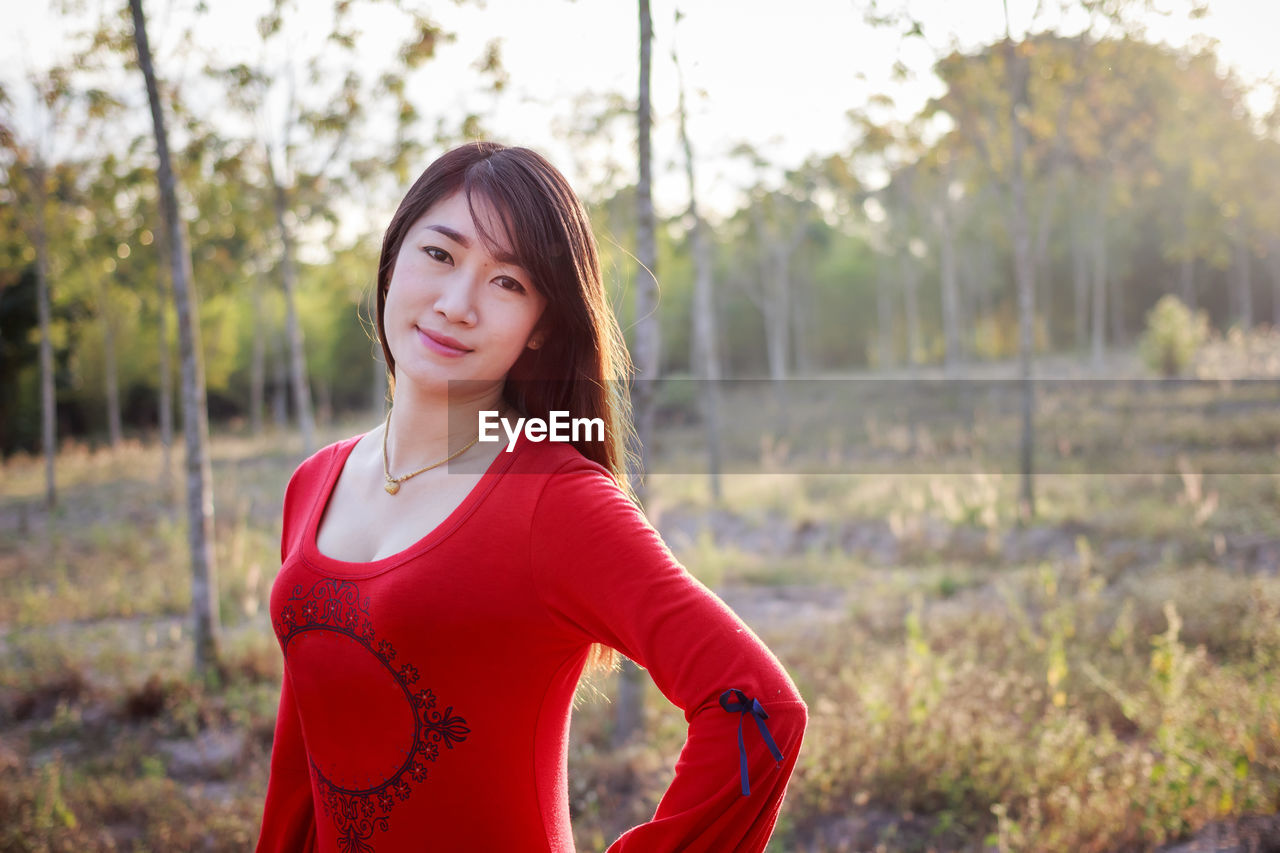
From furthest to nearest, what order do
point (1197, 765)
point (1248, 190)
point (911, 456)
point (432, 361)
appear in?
point (1248, 190), point (911, 456), point (1197, 765), point (432, 361)

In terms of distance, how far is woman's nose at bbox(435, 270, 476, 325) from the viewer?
1.27m

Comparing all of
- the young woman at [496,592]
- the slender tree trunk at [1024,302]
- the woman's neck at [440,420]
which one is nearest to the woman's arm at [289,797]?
the young woman at [496,592]

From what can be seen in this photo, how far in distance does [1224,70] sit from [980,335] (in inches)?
733

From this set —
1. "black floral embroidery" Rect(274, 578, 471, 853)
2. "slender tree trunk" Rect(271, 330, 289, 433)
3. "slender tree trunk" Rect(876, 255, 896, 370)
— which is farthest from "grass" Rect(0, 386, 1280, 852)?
"slender tree trunk" Rect(876, 255, 896, 370)

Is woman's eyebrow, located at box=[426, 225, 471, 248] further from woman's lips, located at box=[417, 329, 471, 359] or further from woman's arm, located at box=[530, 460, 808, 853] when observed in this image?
woman's arm, located at box=[530, 460, 808, 853]

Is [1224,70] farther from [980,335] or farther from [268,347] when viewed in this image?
[268,347]

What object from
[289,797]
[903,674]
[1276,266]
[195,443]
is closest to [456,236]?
[289,797]

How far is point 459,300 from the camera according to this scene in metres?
1.27

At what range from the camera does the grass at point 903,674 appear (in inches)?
142

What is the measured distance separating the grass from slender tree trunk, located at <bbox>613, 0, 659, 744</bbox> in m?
0.25

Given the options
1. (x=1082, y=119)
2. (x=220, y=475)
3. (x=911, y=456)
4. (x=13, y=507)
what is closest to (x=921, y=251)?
(x=911, y=456)

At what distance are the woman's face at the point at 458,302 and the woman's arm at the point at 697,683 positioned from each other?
369 mm

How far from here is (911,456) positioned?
14719mm

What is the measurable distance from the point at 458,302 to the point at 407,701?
0.59m
